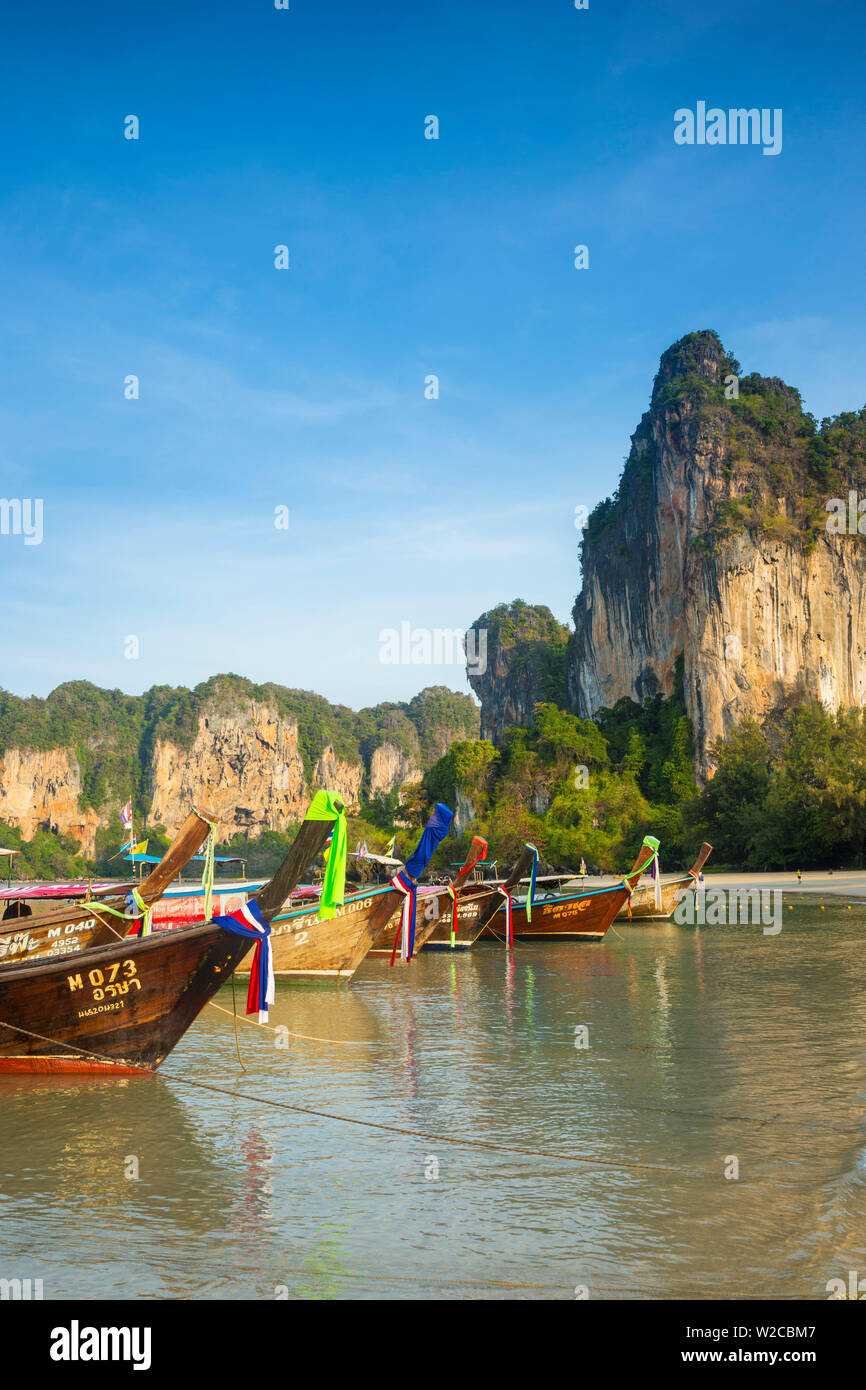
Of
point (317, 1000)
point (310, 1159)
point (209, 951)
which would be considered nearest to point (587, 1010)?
point (317, 1000)

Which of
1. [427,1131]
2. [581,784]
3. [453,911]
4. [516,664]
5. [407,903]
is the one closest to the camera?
[427,1131]

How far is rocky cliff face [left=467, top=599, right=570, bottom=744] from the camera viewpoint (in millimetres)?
96000

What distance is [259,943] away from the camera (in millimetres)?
10266

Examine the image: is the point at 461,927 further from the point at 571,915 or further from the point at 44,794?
the point at 44,794

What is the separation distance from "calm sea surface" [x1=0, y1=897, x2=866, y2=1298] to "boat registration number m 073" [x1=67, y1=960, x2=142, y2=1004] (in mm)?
969

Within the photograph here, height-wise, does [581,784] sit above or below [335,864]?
above

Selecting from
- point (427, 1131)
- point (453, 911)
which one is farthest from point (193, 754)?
point (427, 1131)

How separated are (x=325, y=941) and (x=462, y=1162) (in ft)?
34.7

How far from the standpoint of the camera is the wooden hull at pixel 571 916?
2598 cm

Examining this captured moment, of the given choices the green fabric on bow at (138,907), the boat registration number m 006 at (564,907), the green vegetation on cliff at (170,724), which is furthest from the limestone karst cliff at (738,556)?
the green vegetation on cliff at (170,724)

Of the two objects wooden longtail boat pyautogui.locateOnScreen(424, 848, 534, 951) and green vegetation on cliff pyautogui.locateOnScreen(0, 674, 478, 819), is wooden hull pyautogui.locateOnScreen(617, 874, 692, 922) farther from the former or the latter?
green vegetation on cliff pyautogui.locateOnScreen(0, 674, 478, 819)

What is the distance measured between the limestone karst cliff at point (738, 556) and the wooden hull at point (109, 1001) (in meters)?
51.7

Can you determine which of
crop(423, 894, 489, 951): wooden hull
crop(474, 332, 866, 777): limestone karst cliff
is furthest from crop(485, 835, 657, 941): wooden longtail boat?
crop(474, 332, 866, 777): limestone karst cliff
